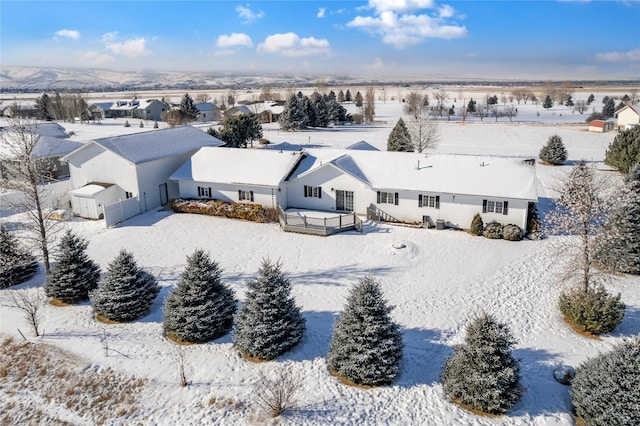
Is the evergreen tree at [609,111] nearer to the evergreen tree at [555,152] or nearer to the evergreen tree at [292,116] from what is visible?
the evergreen tree at [555,152]

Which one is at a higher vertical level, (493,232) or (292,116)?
(292,116)

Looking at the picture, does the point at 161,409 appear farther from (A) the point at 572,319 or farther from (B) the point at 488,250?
(B) the point at 488,250

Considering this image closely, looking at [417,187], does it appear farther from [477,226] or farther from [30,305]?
[30,305]

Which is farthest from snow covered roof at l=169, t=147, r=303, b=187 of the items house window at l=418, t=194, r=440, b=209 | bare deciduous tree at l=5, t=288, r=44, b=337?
bare deciduous tree at l=5, t=288, r=44, b=337

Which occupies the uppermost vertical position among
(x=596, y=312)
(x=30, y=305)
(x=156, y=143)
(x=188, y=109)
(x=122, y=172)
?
(x=188, y=109)

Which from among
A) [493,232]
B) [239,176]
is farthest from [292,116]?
[493,232]

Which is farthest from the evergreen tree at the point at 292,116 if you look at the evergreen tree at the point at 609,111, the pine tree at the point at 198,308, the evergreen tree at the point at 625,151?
the evergreen tree at the point at 609,111

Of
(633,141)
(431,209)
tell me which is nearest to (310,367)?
(431,209)
